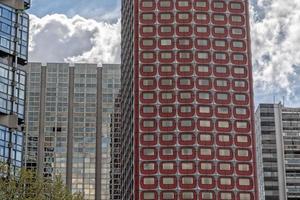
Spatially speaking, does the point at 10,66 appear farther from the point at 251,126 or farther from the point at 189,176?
the point at 251,126

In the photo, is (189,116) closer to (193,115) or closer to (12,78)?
(193,115)

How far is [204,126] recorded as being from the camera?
192 meters

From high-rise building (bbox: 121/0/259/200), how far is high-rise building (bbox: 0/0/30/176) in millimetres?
57936

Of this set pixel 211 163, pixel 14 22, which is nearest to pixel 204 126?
pixel 211 163

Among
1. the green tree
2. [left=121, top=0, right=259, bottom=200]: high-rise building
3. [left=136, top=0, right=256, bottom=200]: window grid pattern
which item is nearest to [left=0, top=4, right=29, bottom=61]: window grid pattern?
the green tree

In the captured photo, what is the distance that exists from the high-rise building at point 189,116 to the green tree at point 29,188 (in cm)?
10554

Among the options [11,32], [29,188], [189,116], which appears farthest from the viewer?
[189,116]

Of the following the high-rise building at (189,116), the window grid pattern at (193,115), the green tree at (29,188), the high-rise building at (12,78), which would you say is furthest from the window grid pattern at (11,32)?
the window grid pattern at (193,115)

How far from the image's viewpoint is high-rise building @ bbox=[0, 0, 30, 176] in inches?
5103

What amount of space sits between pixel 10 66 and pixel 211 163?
238 ft

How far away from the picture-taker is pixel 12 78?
434 feet

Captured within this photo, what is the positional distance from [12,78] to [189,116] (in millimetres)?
69600

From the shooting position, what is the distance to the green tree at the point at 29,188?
74625mm

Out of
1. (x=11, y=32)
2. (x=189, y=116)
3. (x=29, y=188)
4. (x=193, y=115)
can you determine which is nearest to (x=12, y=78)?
(x=11, y=32)
